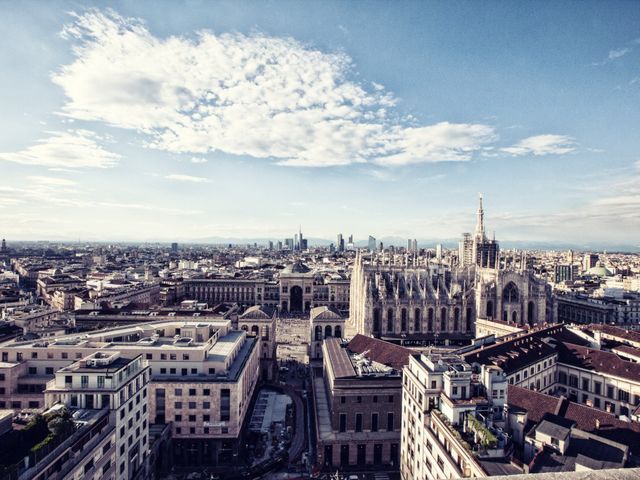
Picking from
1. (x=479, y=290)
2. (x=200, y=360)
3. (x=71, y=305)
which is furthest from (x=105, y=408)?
(x=71, y=305)

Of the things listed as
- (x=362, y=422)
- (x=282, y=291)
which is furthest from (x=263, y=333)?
(x=282, y=291)

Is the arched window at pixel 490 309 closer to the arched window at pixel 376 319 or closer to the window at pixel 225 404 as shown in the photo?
the arched window at pixel 376 319

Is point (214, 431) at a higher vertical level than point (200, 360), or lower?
lower

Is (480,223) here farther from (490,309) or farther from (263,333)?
(263,333)

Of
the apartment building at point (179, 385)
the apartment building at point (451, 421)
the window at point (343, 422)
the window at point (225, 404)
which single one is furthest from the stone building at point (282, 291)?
the apartment building at point (451, 421)

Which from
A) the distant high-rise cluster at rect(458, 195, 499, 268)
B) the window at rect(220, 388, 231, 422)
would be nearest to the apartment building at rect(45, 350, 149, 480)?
the window at rect(220, 388, 231, 422)

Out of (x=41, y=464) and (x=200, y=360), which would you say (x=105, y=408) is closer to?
(x=41, y=464)
